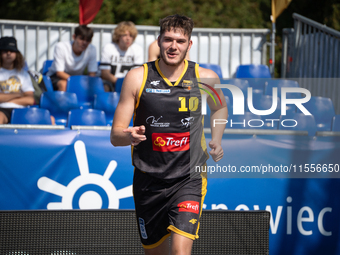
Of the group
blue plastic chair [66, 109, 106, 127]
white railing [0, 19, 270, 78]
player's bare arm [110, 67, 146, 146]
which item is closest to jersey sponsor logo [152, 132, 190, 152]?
player's bare arm [110, 67, 146, 146]

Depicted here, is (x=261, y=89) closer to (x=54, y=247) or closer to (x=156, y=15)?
(x=54, y=247)

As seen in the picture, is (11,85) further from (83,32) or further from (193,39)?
(193,39)

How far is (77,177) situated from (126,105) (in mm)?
1476

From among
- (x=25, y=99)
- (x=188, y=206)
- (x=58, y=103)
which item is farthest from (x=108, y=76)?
(x=188, y=206)

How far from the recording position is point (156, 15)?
19672 mm

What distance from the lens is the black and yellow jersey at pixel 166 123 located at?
2.81 metres

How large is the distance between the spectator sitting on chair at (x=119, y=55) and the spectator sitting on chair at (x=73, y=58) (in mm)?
261

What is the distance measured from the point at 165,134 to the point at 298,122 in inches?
83.1

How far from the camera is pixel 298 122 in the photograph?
14.2 ft

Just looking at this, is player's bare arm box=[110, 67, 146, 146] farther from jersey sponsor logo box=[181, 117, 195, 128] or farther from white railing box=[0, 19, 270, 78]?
white railing box=[0, 19, 270, 78]

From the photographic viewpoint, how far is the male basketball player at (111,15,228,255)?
278 centimetres

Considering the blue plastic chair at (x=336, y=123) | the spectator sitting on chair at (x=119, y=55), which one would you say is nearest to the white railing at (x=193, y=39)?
the spectator sitting on chair at (x=119, y=55)

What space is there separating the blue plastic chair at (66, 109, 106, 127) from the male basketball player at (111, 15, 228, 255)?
2352mm

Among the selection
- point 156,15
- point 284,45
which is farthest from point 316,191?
point 156,15
